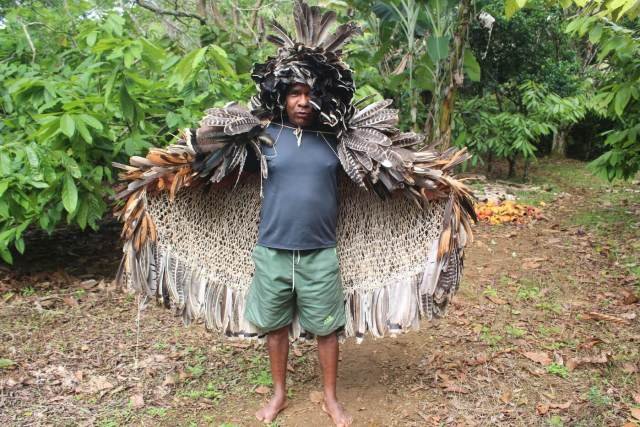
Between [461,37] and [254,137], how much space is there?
354cm

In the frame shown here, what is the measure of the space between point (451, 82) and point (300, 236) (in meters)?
A: 3.56

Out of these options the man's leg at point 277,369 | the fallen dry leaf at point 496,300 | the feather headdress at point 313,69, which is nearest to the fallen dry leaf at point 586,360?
the fallen dry leaf at point 496,300

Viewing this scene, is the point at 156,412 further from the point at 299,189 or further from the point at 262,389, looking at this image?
the point at 299,189

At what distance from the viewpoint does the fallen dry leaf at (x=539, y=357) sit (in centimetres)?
318

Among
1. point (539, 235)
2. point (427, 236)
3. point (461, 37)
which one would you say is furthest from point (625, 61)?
point (427, 236)

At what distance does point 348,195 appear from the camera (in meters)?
2.88

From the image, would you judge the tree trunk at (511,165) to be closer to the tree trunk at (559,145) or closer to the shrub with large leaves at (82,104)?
the tree trunk at (559,145)

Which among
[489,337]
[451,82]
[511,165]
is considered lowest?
[489,337]

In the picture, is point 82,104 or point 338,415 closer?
point 338,415

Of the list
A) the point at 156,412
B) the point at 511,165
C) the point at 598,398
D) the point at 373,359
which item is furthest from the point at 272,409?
the point at 511,165

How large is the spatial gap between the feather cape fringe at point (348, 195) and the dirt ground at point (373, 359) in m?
0.45

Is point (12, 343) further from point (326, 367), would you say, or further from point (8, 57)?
point (8, 57)

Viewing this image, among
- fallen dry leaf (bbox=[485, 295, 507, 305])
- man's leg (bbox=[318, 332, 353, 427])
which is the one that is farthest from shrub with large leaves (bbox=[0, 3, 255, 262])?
fallen dry leaf (bbox=[485, 295, 507, 305])

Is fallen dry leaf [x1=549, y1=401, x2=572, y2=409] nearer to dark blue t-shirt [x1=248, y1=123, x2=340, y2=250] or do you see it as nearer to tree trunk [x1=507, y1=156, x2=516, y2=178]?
dark blue t-shirt [x1=248, y1=123, x2=340, y2=250]
